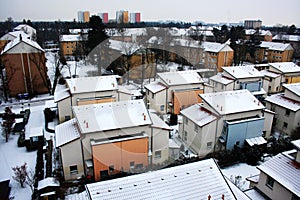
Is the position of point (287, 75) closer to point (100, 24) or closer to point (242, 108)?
point (242, 108)

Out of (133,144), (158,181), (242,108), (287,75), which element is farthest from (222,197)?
(287,75)

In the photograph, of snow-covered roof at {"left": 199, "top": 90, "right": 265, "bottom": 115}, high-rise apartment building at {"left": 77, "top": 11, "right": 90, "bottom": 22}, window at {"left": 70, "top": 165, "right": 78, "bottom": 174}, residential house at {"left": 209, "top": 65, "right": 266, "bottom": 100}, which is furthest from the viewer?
high-rise apartment building at {"left": 77, "top": 11, "right": 90, "bottom": 22}

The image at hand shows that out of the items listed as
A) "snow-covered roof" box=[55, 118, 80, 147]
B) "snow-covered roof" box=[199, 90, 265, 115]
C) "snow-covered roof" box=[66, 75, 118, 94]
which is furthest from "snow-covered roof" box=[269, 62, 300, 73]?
"snow-covered roof" box=[55, 118, 80, 147]

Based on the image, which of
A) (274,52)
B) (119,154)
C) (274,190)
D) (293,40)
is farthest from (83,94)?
(293,40)

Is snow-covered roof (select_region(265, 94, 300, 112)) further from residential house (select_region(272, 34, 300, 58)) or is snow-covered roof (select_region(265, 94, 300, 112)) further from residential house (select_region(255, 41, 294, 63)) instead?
residential house (select_region(272, 34, 300, 58))

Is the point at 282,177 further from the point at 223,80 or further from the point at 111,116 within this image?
the point at 223,80

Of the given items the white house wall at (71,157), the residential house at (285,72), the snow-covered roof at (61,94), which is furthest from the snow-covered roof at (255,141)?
the residential house at (285,72)
